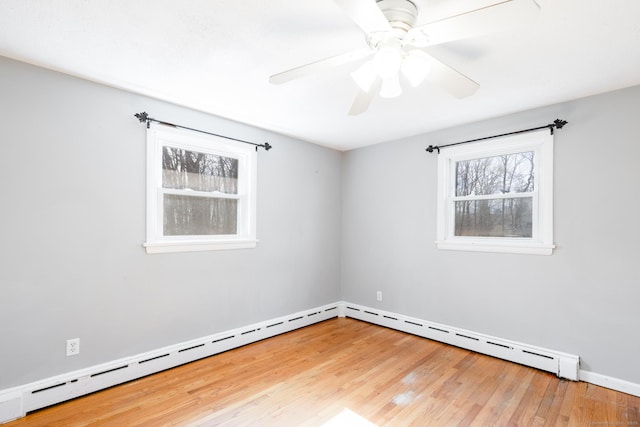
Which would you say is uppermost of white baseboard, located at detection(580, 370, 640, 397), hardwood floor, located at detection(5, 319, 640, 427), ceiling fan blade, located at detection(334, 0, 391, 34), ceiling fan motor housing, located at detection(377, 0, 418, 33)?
ceiling fan motor housing, located at detection(377, 0, 418, 33)

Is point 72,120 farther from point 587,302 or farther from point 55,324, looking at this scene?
point 587,302

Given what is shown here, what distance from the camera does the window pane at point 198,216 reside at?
9.64ft

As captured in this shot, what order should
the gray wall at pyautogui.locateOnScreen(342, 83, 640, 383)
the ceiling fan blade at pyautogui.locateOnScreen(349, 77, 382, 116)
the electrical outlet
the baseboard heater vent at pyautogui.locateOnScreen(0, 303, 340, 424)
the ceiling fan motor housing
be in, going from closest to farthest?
the ceiling fan motor housing < the ceiling fan blade at pyautogui.locateOnScreen(349, 77, 382, 116) < the baseboard heater vent at pyautogui.locateOnScreen(0, 303, 340, 424) < the electrical outlet < the gray wall at pyautogui.locateOnScreen(342, 83, 640, 383)

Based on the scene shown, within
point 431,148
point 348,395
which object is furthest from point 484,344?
point 431,148

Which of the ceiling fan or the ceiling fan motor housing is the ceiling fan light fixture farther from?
the ceiling fan motor housing

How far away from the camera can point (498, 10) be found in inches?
46.3

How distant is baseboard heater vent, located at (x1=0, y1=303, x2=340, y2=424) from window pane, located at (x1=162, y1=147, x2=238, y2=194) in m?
1.51

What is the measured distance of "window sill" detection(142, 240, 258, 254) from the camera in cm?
273

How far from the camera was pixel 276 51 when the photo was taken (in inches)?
78.6

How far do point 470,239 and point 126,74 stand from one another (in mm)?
3518

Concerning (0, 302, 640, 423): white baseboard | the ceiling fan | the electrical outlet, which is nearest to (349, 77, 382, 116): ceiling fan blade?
the ceiling fan

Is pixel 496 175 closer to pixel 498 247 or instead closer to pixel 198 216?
pixel 498 247

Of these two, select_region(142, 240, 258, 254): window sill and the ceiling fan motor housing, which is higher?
the ceiling fan motor housing

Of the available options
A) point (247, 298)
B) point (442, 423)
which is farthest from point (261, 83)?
point (442, 423)
